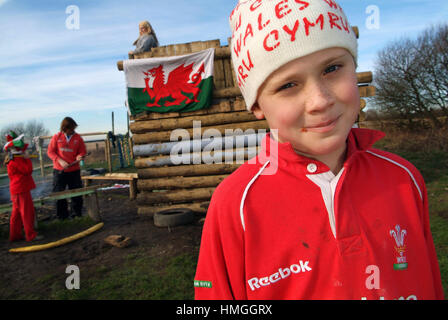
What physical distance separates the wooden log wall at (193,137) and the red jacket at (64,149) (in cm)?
158

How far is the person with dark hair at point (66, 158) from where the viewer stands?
761cm

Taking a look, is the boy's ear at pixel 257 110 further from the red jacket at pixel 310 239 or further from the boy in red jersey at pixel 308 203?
the red jacket at pixel 310 239

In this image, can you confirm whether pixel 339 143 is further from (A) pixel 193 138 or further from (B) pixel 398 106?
(B) pixel 398 106

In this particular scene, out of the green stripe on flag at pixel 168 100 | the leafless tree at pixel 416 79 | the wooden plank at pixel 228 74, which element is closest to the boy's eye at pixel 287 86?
the green stripe on flag at pixel 168 100

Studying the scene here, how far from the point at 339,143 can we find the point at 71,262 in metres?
5.11

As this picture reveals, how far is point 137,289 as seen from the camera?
397 centimetres

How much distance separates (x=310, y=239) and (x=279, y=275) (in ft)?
0.59

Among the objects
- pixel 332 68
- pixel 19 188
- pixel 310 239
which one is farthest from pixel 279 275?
pixel 19 188

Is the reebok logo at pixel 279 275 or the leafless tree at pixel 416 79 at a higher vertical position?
the leafless tree at pixel 416 79

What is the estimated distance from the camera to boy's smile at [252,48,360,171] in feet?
3.76

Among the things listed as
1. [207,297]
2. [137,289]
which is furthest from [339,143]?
[137,289]

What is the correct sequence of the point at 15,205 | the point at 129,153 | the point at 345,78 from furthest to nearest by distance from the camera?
1. the point at 129,153
2. the point at 15,205
3. the point at 345,78

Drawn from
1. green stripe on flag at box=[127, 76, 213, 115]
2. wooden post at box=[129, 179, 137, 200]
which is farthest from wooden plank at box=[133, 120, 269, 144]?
wooden post at box=[129, 179, 137, 200]

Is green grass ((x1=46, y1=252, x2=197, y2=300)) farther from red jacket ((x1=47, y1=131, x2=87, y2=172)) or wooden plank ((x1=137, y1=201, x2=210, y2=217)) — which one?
red jacket ((x1=47, y1=131, x2=87, y2=172))
